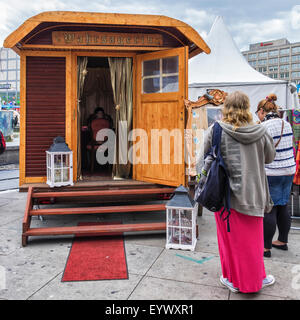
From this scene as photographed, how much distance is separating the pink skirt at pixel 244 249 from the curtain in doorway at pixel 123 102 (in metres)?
3.45

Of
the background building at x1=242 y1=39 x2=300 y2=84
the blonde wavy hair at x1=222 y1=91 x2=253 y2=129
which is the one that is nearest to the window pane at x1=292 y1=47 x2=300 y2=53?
the background building at x1=242 y1=39 x2=300 y2=84

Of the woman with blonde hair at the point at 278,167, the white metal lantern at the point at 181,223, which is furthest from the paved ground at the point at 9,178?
the woman with blonde hair at the point at 278,167

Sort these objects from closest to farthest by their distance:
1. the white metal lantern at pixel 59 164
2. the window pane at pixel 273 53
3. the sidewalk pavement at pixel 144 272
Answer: the sidewalk pavement at pixel 144 272
the white metal lantern at pixel 59 164
the window pane at pixel 273 53

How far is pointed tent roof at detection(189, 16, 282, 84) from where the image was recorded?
429 inches

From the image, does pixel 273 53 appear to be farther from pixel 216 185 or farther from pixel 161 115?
pixel 216 185

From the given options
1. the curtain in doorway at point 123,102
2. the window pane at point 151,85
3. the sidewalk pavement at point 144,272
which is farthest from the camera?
the curtain in doorway at point 123,102

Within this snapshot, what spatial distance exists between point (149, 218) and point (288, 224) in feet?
8.20

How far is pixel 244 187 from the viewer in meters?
2.90

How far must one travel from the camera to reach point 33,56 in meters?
5.77

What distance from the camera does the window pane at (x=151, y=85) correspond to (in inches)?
227

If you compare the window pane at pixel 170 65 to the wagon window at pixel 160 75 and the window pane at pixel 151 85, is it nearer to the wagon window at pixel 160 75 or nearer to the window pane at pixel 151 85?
the wagon window at pixel 160 75

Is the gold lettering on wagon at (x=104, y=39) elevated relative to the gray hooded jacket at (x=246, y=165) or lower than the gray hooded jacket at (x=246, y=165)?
elevated

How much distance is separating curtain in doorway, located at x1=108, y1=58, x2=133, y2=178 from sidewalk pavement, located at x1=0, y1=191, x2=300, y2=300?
175cm

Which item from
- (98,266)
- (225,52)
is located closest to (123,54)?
(98,266)
